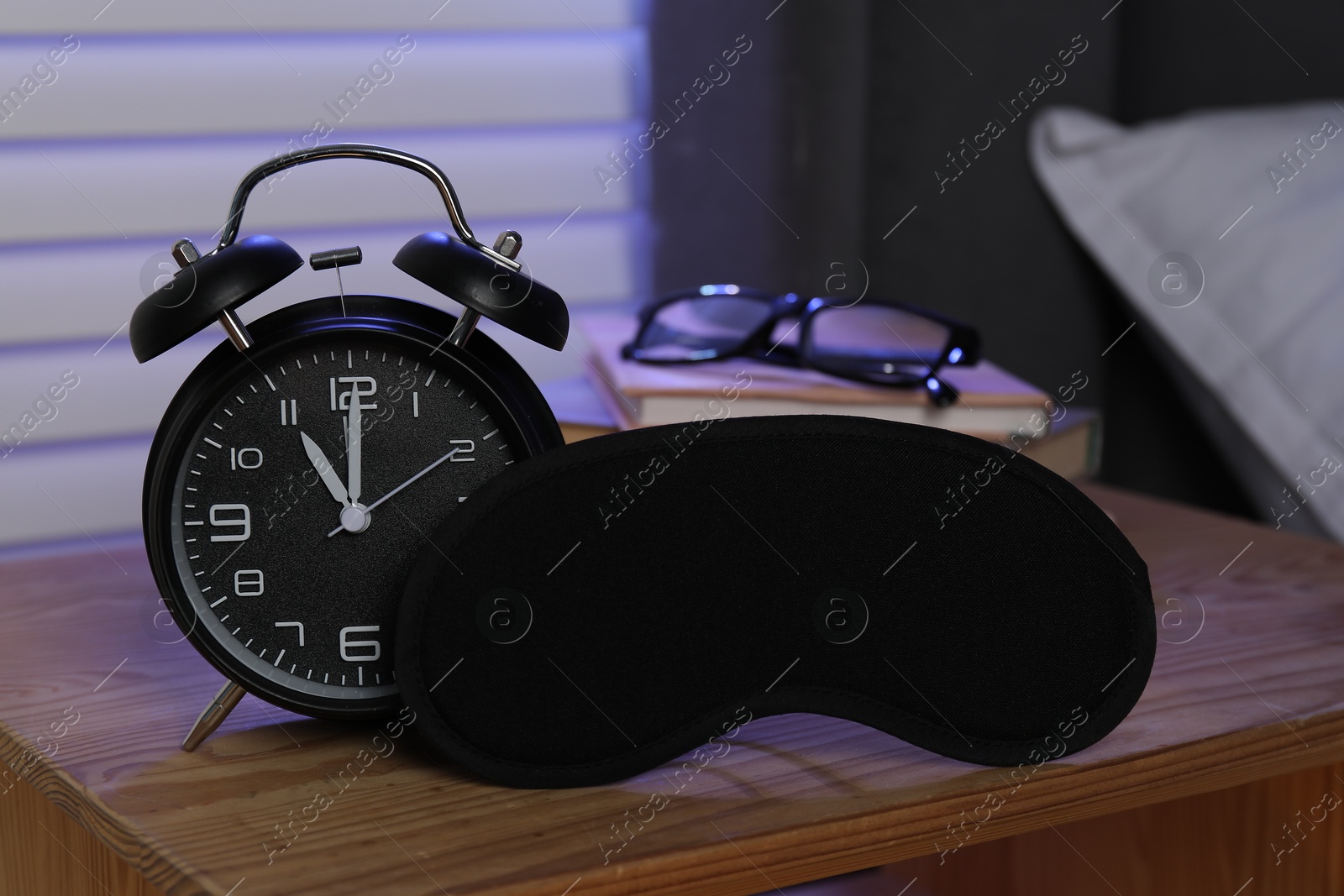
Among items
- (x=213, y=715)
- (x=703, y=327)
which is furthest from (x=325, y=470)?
(x=703, y=327)

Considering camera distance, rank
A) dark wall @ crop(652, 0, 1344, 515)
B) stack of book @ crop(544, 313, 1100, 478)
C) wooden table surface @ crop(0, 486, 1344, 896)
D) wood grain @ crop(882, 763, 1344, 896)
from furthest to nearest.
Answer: dark wall @ crop(652, 0, 1344, 515) → stack of book @ crop(544, 313, 1100, 478) → wood grain @ crop(882, 763, 1344, 896) → wooden table surface @ crop(0, 486, 1344, 896)

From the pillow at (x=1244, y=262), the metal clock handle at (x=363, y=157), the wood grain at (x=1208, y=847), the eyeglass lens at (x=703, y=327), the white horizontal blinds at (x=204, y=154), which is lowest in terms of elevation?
the wood grain at (x=1208, y=847)

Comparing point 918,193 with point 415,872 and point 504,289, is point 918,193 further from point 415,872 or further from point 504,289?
point 415,872

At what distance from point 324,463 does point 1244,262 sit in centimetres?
87

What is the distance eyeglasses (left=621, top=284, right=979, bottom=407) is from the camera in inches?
29.8

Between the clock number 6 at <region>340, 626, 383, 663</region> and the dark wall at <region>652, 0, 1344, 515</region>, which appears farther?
the dark wall at <region>652, 0, 1344, 515</region>

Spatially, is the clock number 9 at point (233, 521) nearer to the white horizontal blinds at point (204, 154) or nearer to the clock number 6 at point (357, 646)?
the clock number 6 at point (357, 646)

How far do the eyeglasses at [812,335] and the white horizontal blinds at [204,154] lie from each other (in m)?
0.36

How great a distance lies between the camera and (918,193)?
1.26 m

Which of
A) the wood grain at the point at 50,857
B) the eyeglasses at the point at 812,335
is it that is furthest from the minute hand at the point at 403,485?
the eyeglasses at the point at 812,335

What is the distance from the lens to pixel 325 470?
480mm

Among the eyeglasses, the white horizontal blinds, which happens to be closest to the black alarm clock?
the eyeglasses

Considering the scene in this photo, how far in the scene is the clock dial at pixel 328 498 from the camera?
48cm

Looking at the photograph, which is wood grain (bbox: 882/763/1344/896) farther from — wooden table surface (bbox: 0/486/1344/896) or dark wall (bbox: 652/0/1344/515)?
dark wall (bbox: 652/0/1344/515)
